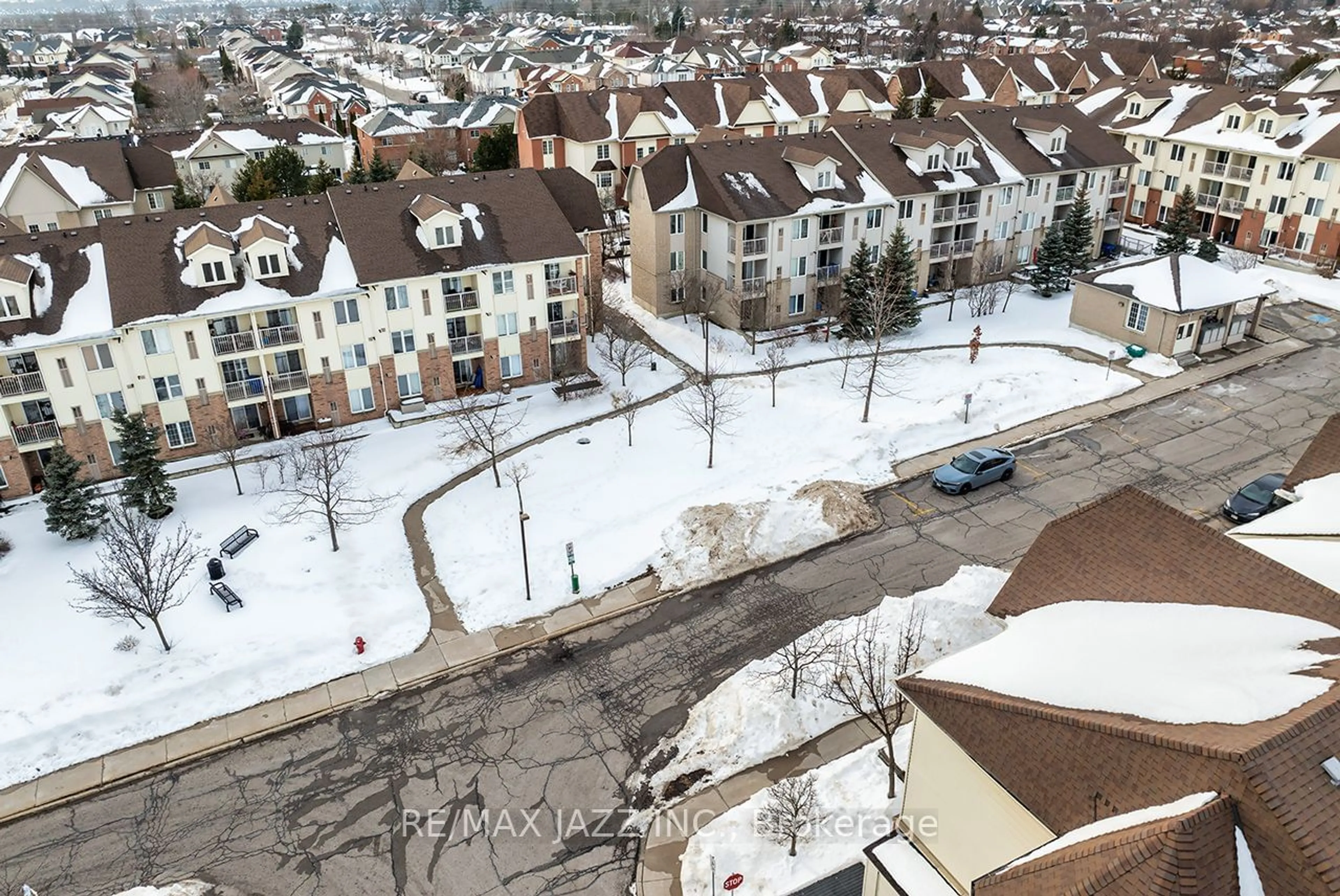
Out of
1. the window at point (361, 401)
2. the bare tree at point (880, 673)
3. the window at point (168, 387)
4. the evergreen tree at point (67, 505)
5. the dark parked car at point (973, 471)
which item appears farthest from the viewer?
the window at point (361, 401)

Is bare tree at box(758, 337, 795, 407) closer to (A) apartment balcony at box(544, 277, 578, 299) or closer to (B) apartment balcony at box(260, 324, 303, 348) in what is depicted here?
(A) apartment balcony at box(544, 277, 578, 299)

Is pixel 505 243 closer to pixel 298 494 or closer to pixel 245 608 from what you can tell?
pixel 298 494

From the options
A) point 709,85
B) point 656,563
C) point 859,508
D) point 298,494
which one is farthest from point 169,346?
point 709,85

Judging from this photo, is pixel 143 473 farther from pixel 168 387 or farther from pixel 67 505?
pixel 168 387

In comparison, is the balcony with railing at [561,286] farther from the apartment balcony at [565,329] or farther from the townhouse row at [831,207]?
the townhouse row at [831,207]

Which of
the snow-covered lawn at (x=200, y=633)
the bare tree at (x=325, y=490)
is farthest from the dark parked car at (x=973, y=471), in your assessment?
the bare tree at (x=325, y=490)

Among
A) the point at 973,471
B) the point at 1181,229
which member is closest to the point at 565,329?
the point at 973,471

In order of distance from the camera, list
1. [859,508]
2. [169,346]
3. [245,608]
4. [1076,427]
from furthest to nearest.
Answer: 1. [1076,427]
2. [169,346]
3. [859,508]
4. [245,608]

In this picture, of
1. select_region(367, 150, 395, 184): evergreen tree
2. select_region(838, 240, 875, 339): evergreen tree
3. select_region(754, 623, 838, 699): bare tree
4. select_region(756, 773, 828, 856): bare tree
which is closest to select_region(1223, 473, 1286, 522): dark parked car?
select_region(754, 623, 838, 699): bare tree
